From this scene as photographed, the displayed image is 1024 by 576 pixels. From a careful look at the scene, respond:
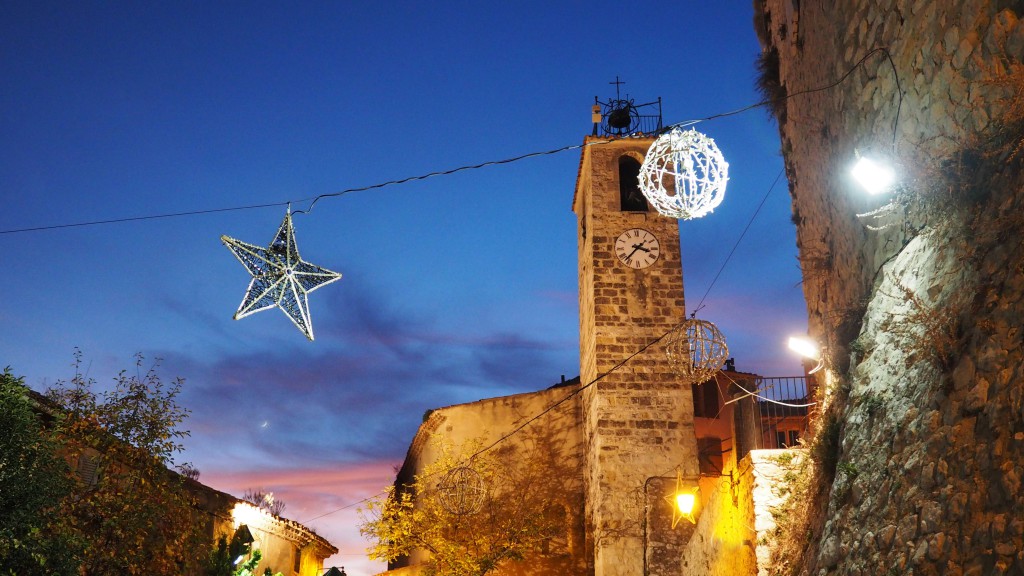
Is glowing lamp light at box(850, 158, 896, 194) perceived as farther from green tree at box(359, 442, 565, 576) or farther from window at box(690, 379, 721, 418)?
window at box(690, 379, 721, 418)

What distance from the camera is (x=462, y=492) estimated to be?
51.8 feet

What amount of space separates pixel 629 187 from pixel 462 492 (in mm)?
7861

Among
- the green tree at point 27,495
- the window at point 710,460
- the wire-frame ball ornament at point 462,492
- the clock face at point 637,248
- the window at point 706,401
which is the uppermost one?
the clock face at point 637,248

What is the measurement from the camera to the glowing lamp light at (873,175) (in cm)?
585

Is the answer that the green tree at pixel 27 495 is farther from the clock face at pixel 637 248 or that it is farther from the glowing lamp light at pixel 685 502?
the clock face at pixel 637 248

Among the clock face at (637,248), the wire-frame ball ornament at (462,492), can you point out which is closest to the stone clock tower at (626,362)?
the clock face at (637,248)

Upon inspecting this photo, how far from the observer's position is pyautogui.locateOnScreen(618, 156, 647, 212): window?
58.8 ft

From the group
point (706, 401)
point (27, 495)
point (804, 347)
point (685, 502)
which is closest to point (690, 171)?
point (804, 347)

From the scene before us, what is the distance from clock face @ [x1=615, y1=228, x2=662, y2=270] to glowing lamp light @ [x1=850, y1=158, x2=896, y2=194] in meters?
10.8

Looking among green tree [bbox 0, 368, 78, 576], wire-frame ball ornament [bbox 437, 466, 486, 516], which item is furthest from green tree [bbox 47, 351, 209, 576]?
wire-frame ball ornament [bbox 437, 466, 486, 516]

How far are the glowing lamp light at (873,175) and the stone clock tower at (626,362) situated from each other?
7.84 m

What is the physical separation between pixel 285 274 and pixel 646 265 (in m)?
10.1

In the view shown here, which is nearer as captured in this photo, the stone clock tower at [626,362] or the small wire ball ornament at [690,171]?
the small wire ball ornament at [690,171]

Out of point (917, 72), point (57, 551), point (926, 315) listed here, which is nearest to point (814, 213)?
point (917, 72)
